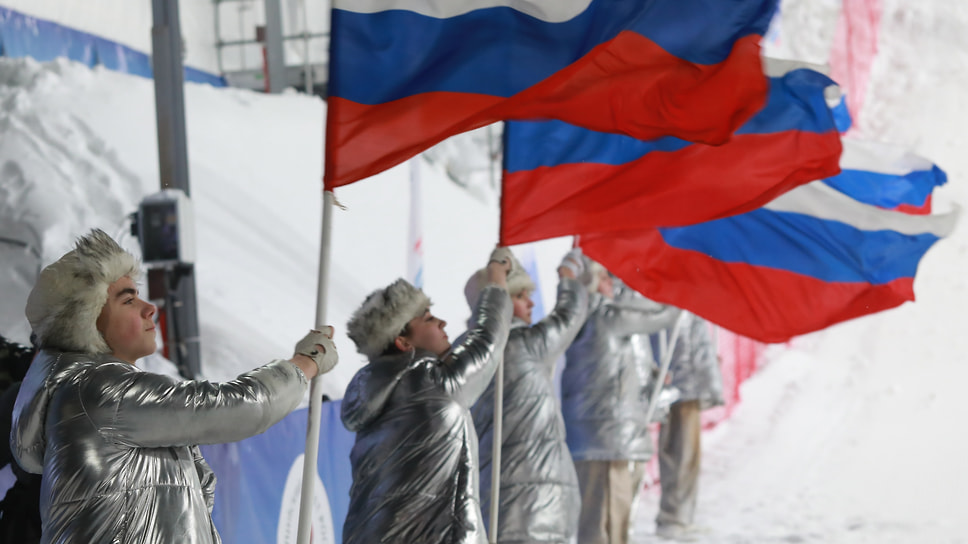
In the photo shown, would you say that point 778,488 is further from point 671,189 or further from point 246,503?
point 246,503

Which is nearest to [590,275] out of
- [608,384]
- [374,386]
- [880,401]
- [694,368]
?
[608,384]

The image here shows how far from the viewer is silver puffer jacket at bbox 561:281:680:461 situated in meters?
6.29

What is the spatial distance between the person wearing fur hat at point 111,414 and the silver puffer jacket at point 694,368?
19.7ft

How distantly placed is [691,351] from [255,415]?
6139mm

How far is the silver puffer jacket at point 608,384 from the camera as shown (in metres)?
6.29

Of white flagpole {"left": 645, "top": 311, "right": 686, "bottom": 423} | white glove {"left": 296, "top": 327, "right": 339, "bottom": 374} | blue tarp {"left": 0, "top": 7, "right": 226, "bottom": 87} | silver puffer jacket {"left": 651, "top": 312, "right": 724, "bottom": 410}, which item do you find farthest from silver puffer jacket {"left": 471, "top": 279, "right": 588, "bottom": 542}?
blue tarp {"left": 0, "top": 7, "right": 226, "bottom": 87}

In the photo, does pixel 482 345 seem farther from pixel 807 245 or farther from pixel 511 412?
pixel 807 245

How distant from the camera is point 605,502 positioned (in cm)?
639

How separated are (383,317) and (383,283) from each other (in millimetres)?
5990

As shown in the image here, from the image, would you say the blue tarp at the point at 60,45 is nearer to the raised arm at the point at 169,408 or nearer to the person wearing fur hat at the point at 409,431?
the person wearing fur hat at the point at 409,431

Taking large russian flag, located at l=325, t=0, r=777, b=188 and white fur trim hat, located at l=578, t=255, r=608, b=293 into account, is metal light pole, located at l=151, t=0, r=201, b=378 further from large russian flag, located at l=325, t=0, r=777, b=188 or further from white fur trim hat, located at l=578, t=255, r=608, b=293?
large russian flag, located at l=325, t=0, r=777, b=188

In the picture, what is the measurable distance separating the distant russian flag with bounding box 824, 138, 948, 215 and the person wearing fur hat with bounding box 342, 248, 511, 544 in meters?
3.46

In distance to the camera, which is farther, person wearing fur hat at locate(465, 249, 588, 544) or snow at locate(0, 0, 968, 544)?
snow at locate(0, 0, 968, 544)

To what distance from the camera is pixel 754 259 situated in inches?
229
